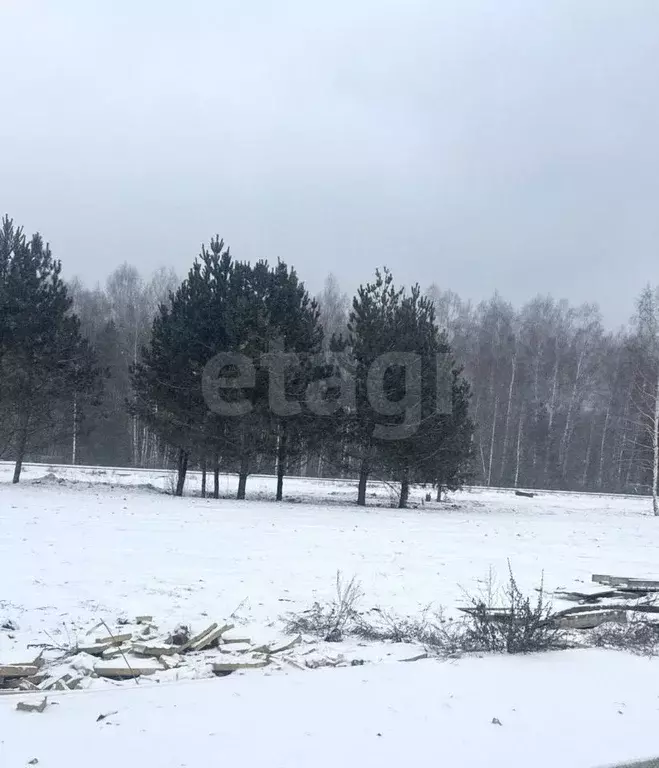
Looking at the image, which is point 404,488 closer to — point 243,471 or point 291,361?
point 243,471

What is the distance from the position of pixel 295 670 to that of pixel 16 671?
2.26 meters

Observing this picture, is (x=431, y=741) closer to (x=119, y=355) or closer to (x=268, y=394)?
(x=268, y=394)

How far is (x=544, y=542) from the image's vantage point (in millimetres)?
17125

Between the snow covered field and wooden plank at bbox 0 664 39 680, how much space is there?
0.47 meters

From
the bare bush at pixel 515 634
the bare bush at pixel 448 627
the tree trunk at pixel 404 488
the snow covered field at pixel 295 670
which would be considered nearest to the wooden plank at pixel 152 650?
the snow covered field at pixel 295 670

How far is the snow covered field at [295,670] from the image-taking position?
431 centimetres

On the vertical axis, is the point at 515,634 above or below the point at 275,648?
above

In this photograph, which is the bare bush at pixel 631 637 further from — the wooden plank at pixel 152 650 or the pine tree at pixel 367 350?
the pine tree at pixel 367 350

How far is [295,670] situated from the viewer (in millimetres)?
5875

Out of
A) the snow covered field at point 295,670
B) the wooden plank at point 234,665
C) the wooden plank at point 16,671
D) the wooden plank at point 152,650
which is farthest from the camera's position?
the wooden plank at point 152,650

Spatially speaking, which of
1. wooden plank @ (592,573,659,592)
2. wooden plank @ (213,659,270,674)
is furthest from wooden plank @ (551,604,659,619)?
wooden plank @ (213,659,270,674)

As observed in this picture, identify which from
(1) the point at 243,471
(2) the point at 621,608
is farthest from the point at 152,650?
(1) the point at 243,471

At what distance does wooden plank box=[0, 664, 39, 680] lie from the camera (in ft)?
17.6

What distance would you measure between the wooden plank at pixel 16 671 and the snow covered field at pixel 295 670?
0.47 metres
